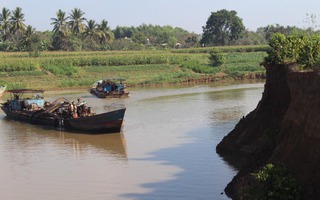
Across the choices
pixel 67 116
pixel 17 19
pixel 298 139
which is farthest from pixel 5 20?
pixel 298 139

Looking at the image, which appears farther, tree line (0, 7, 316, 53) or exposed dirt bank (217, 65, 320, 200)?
tree line (0, 7, 316, 53)

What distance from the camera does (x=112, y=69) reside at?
64500 millimetres

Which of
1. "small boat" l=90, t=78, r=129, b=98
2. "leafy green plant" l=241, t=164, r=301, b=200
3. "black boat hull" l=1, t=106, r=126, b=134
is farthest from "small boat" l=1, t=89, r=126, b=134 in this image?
"leafy green plant" l=241, t=164, r=301, b=200

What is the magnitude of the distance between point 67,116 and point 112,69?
37.0 metres

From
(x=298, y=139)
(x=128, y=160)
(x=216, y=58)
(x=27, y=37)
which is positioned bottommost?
(x=128, y=160)

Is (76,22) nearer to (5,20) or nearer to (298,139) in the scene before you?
(5,20)

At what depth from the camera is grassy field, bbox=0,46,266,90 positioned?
57562 millimetres

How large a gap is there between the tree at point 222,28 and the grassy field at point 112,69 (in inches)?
1120

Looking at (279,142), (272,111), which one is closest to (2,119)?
(272,111)

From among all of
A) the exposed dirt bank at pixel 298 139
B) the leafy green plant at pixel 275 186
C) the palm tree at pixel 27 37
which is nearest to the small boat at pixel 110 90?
the exposed dirt bank at pixel 298 139

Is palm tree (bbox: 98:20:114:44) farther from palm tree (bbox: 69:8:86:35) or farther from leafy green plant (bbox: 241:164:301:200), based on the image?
leafy green plant (bbox: 241:164:301:200)

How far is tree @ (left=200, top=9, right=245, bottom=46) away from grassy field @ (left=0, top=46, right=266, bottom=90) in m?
28.4

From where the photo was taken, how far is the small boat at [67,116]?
2520 centimetres

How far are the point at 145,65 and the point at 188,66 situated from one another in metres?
5.81
